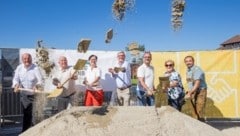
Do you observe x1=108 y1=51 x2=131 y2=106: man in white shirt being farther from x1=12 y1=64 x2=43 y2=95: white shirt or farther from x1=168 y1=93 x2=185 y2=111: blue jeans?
x1=12 y1=64 x2=43 y2=95: white shirt

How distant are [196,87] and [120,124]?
3.19 m

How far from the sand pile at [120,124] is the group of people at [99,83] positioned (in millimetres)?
2162

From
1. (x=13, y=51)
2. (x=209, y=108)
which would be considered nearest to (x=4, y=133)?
(x=13, y=51)

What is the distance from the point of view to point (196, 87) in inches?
394

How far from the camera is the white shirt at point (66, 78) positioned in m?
9.97

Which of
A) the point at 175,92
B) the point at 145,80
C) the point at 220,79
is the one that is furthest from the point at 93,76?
the point at 220,79

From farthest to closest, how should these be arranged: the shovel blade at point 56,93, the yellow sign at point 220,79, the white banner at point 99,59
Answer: the yellow sign at point 220,79
the white banner at point 99,59
the shovel blade at point 56,93

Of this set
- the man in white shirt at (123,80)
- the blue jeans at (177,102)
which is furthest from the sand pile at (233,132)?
the man in white shirt at (123,80)

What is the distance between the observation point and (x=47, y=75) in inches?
386

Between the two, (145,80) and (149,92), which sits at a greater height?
(145,80)

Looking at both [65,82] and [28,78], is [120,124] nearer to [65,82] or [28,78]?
[65,82]

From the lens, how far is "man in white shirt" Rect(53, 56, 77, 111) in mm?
9930

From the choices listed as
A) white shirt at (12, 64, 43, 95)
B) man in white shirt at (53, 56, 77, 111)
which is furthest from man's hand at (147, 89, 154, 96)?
white shirt at (12, 64, 43, 95)

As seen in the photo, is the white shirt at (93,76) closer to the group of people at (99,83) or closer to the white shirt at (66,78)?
the group of people at (99,83)
